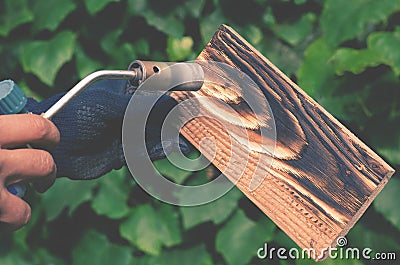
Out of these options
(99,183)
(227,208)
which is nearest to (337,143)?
(227,208)

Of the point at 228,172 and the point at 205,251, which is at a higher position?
the point at 228,172

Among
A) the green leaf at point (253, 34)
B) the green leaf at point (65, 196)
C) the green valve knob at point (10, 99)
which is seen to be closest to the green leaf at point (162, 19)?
the green leaf at point (253, 34)

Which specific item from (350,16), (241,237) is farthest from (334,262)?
(350,16)

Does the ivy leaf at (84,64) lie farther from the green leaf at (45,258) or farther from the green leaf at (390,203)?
the green leaf at (390,203)

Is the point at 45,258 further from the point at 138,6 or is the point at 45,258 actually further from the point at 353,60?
the point at 353,60

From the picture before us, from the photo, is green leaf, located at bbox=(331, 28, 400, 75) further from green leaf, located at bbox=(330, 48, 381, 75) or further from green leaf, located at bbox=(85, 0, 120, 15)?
green leaf, located at bbox=(85, 0, 120, 15)

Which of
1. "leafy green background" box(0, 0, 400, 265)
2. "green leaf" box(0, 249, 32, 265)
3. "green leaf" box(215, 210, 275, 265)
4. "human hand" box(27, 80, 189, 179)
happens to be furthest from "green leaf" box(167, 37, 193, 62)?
"human hand" box(27, 80, 189, 179)

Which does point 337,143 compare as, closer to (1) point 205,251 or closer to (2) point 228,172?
(2) point 228,172
